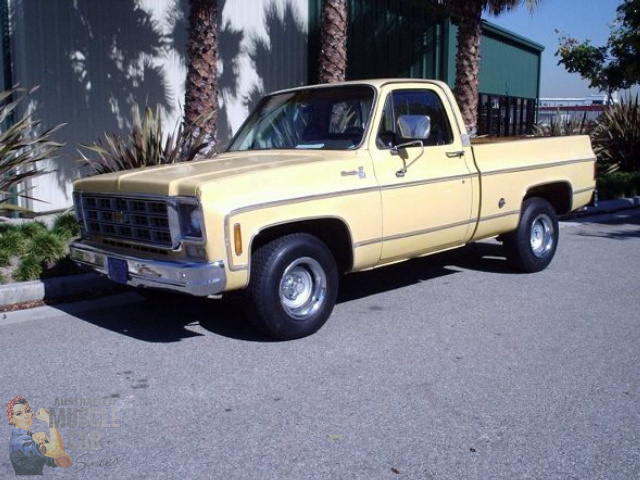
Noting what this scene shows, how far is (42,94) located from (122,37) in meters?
1.91

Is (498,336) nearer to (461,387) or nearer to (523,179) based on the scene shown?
(461,387)

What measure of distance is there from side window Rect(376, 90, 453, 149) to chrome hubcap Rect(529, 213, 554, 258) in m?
1.85

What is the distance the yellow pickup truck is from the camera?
16.7 ft

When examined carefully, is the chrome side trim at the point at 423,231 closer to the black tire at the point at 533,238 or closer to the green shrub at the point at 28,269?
the black tire at the point at 533,238

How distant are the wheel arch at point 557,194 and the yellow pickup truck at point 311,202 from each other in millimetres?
215

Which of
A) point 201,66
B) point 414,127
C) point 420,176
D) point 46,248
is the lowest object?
point 46,248

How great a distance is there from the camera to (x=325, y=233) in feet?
19.6

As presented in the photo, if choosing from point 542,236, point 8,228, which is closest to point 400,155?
point 542,236

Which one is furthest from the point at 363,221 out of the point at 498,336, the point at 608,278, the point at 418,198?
the point at 608,278

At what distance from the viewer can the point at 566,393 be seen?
454cm

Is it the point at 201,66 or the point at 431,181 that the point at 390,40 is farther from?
the point at 431,181

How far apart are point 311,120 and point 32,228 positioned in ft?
12.2

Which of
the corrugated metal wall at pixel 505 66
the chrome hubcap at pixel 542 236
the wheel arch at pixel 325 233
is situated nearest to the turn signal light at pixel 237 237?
the wheel arch at pixel 325 233

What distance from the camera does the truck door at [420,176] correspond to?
612 cm
